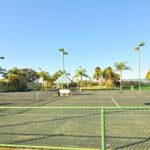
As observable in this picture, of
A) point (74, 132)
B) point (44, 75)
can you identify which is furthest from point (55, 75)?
point (74, 132)

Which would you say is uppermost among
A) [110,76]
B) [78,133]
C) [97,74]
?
[97,74]

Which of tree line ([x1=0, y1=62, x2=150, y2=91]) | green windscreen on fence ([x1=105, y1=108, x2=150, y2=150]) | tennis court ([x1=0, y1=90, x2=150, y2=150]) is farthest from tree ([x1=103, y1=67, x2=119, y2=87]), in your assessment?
tennis court ([x1=0, y1=90, x2=150, y2=150])

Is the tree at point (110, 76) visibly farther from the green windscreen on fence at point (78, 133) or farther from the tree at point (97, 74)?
the green windscreen on fence at point (78, 133)

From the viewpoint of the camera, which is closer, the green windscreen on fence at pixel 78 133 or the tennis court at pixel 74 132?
the green windscreen on fence at pixel 78 133

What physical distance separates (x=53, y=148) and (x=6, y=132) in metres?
3.54

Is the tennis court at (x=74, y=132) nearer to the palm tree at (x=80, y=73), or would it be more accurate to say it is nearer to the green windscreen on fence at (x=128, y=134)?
the green windscreen on fence at (x=128, y=134)

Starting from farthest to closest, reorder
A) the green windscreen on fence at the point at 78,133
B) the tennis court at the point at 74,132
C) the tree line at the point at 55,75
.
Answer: the tree line at the point at 55,75
the tennis court at the point at 74,132
the green windscreen on fence at the point at 78,133

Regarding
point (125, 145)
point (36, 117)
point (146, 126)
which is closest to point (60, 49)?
point (36, 117)

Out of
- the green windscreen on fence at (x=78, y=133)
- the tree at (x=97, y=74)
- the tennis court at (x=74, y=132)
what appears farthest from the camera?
the tree at (x=97, y=74)

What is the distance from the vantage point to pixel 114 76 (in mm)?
109688

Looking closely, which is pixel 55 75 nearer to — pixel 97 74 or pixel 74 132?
pixel 97 74

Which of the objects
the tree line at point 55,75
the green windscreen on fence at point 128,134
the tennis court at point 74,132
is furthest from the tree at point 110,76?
the tennis court at point 74,132

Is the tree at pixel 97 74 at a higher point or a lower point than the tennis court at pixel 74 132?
higher

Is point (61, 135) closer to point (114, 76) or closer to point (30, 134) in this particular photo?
point (30, 134)
